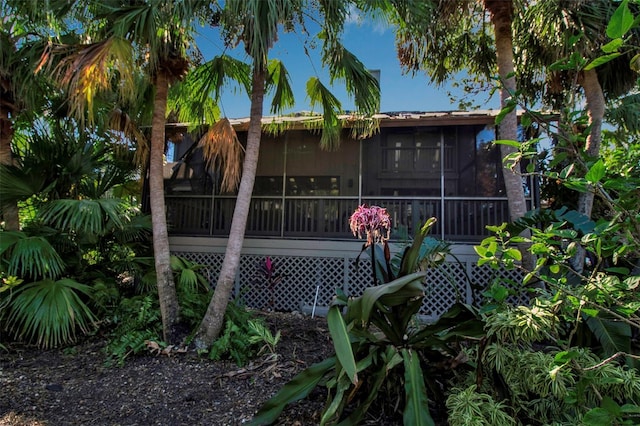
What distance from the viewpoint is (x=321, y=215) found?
787 centimetres

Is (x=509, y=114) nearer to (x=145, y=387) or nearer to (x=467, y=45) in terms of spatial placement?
(x=467, y=45)

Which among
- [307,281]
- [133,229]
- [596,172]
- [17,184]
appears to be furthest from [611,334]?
[17,184]

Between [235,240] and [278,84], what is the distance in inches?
98.8

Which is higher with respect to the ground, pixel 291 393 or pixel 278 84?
pixel 278 84

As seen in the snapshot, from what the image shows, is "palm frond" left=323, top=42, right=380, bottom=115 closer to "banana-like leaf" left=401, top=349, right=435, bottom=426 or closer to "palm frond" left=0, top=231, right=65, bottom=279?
"banana-like leaf" left=401, top=349, right=435, bottom=426

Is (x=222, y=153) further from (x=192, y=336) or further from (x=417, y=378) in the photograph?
(x=417, y=378)

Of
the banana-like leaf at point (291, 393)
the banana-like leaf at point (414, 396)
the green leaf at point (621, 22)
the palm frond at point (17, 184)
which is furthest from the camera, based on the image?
the palm frond at point (17, 184)

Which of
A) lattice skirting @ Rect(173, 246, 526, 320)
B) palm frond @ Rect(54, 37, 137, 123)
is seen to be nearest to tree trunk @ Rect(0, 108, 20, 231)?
palm frond @ Rect(54, 37, 137, 123)

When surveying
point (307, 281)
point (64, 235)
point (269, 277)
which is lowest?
point (307, 281)

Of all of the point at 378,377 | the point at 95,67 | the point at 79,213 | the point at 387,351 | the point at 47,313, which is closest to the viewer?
the point at 378,377

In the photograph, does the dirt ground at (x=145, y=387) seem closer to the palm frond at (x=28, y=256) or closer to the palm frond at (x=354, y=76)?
the palm frond at (x=28, y=256)

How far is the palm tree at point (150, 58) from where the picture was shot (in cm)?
399

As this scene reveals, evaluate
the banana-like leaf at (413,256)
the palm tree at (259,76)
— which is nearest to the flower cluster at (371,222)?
the banana-like leaf at (413,256)

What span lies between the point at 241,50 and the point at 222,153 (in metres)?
1.45
